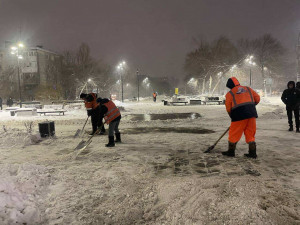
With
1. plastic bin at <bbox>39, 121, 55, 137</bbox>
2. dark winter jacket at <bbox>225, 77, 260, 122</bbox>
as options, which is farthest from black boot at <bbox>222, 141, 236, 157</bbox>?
plastic bin at <bbox>39, 121, 55, 137</bbox>

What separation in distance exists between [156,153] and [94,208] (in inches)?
119

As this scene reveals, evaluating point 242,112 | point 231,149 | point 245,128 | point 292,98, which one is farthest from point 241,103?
point 292,98

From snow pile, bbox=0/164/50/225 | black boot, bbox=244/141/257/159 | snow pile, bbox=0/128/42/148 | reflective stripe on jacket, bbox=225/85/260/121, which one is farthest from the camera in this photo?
snow pile, bbox=0/128/42/148

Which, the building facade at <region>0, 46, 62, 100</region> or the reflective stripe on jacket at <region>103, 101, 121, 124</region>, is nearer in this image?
the reflective stripe on jacket at <region>103, 101, 121, 124</region>

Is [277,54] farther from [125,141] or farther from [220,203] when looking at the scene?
[220,203]

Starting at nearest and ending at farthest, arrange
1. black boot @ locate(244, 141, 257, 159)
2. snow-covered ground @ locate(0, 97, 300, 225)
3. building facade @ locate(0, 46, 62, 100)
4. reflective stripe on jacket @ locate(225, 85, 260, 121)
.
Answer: snow-covered ground @ locate(0, 97, 300, 225)
reflective stripe on jacket @ locate(225, 85, 260, 121)
black boot @ locate(244, 141, 257, 159)
building facade @ locate(0, 46, 62, 100)

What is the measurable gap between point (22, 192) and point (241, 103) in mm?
4319

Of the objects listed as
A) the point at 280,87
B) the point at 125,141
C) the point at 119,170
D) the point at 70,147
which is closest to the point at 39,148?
the point at 70,147

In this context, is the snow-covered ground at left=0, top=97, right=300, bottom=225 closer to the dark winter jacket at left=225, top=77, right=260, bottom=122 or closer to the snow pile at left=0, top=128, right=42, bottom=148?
the dark winter jacket at left=225, top=77, right=260, bottom=122

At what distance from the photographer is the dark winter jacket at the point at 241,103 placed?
17.5ft

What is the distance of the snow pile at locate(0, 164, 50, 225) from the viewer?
3105mm

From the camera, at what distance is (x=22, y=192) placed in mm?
3691

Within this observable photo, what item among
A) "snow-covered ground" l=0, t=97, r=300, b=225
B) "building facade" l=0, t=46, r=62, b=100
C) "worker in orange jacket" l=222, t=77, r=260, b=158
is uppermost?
"building facade" l=0, t=46, r=62, b=100

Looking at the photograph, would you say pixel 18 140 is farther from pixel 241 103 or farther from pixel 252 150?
pixel 252 150
